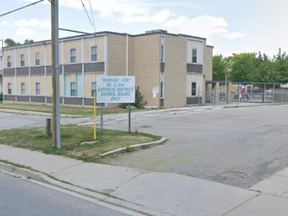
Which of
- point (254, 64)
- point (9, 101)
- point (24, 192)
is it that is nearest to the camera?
point (24, 192)

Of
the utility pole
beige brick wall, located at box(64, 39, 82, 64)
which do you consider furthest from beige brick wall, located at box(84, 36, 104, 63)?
the utility pole

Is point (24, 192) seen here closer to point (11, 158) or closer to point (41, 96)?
point (11, 158)

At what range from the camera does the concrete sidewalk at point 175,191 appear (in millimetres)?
5270

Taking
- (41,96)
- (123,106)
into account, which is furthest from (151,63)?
(41,96)

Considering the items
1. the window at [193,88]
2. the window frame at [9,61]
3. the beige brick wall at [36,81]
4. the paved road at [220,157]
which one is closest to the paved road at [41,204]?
the paved road at [220,157]

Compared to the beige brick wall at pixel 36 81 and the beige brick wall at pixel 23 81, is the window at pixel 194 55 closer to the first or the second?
the beige brick wall at pixel 36 81

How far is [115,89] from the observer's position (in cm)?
1191

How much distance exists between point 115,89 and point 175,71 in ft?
61.0

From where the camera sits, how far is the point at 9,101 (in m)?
39.9

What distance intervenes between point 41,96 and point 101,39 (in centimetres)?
1085

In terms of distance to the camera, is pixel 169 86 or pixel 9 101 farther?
pixel 9 101

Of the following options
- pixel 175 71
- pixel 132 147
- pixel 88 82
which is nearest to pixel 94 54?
pixel 88 82

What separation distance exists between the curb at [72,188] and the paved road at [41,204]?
0.86ft

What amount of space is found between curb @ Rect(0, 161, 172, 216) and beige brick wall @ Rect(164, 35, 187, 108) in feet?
71.5
